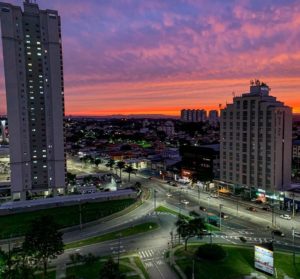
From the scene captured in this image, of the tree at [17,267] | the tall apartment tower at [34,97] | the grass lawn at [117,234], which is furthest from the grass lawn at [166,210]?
the tree at [17,267]

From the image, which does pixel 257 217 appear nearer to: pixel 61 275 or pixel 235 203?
pixel 235 203

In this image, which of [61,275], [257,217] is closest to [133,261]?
[61,275]

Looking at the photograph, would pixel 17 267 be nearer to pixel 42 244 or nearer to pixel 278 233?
pixel 42 244

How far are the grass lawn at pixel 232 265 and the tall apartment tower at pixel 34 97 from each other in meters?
76.2

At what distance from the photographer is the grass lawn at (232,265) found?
61719mm

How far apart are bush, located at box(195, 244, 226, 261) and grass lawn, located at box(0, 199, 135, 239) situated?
39808mm

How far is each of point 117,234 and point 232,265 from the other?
3149 cm

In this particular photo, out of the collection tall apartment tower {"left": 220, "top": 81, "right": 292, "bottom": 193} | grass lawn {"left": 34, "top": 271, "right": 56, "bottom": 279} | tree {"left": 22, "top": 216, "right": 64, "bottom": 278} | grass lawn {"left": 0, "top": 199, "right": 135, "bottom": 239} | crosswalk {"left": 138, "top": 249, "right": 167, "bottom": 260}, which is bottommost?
grass lawn {"left": 0, "top": 199, "right": 135, "bottom": 239}

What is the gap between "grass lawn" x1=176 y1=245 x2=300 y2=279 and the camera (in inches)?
2430

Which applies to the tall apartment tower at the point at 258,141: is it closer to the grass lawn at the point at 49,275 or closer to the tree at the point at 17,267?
the grass lawn at the point at 49,275

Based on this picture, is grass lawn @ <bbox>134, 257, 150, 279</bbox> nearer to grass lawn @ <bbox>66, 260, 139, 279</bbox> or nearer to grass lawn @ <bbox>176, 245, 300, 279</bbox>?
grass lawn @ <bbox>66, 260, 139, 279</bbox>

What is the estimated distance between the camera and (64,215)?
10419cm

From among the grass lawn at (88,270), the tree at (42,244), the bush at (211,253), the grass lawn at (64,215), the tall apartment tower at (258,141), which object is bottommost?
the grass lawn at (64,215)

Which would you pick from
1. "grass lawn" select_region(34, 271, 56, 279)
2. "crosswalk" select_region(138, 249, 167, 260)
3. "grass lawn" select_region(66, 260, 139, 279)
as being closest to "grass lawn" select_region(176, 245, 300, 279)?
"crosswalk" select_region(138, 249, 167, 260)
